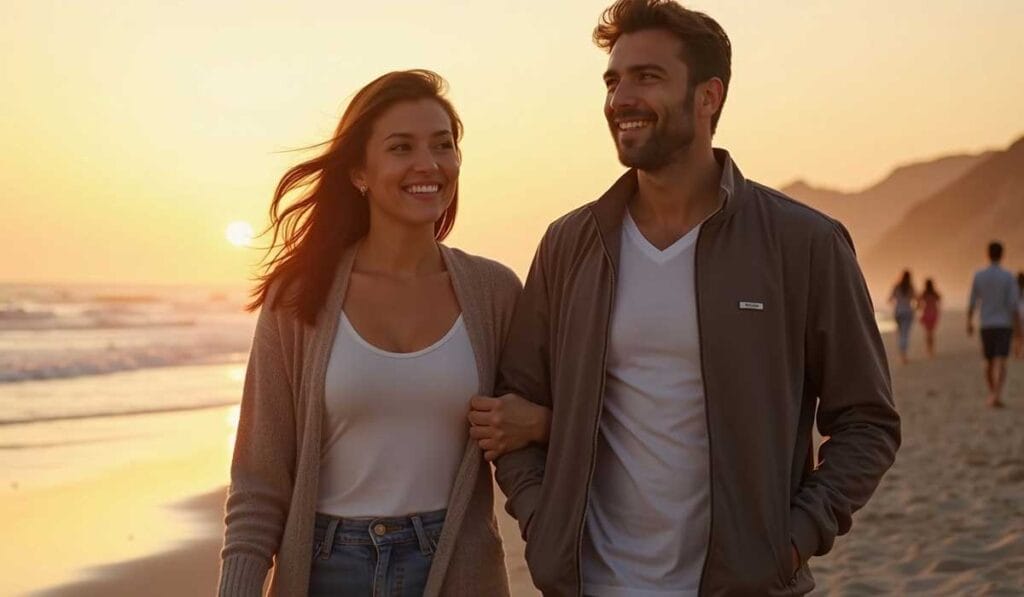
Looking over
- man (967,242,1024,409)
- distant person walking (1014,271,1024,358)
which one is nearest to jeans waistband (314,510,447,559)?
man (967,242,1024,409)

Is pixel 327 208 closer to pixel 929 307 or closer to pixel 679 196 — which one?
pixel 679 196

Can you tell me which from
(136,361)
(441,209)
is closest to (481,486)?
(441,209)

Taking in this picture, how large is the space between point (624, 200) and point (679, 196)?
0.17 metres

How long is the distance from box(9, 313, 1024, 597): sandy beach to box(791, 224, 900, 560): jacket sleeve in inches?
140

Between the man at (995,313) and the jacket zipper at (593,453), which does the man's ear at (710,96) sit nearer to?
the jacket zipper at (593,453)

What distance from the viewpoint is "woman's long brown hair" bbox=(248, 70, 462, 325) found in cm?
372

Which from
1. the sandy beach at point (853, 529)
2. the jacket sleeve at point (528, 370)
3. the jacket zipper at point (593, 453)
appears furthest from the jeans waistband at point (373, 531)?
the sandy beach at point (853, 529)

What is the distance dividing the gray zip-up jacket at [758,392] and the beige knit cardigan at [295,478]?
0.67 ft

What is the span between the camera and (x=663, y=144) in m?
3.45

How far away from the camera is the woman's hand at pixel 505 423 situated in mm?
3518

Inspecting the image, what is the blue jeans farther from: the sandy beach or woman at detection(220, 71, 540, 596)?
the sandy beach

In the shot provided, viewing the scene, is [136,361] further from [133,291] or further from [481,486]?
[133,291]

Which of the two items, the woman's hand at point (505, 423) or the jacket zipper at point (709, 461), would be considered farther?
the woman's hand at point (505, 423)

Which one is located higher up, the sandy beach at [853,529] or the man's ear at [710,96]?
the man's ear at [710,96]
